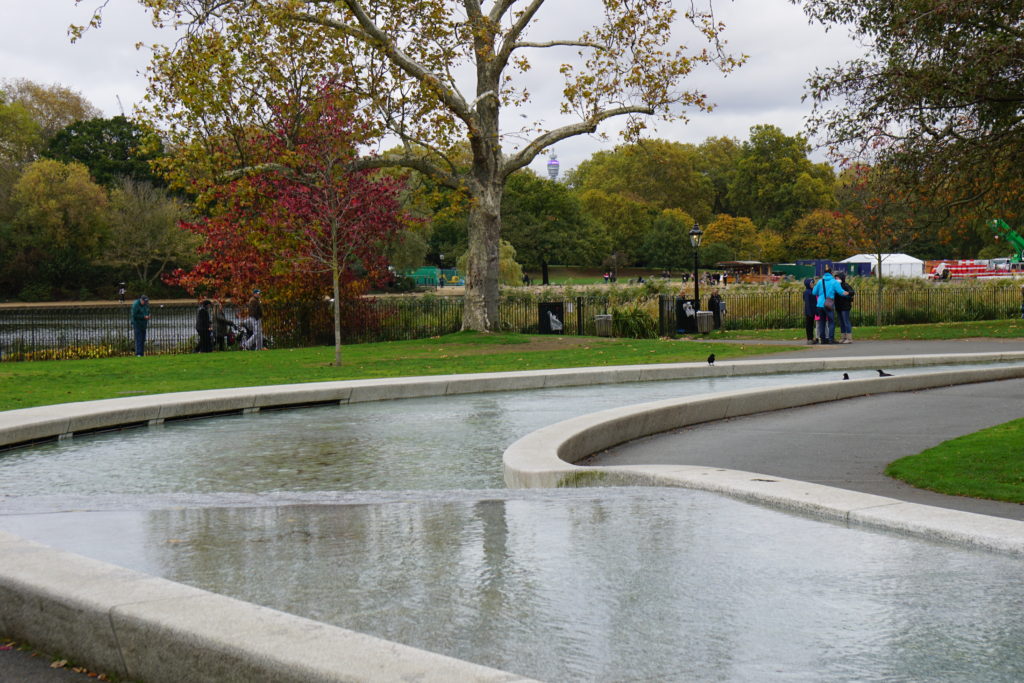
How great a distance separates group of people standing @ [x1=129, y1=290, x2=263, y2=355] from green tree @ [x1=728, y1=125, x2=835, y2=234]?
3116 inches

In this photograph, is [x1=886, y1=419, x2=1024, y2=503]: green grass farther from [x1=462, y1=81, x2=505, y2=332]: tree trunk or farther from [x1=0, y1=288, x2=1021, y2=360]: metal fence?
[x1=0, y1=288, x2=1021, y2=360]: metal fence

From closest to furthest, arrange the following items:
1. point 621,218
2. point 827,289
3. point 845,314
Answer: point 827,289 < point 845,314 < point 621,218

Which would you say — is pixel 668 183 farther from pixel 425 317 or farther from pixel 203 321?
pixel 203 321

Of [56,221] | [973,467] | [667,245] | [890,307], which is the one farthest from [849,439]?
[667,245]

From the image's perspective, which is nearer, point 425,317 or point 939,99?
point 939,99

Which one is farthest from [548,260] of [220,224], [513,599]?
[513,599]

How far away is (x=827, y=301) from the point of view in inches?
947

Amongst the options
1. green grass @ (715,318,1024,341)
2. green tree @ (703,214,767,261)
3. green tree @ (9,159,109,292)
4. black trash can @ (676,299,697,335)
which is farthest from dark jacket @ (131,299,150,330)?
green tree @ (703,214,767,261)

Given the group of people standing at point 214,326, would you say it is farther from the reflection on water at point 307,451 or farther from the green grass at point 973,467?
the green grass at point 973,467

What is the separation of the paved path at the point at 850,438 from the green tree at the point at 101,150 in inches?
2691

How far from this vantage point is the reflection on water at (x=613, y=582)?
4000mm

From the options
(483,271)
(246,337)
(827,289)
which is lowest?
(246,337)

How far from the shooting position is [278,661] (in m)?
3.44

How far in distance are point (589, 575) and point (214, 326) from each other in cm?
2518
